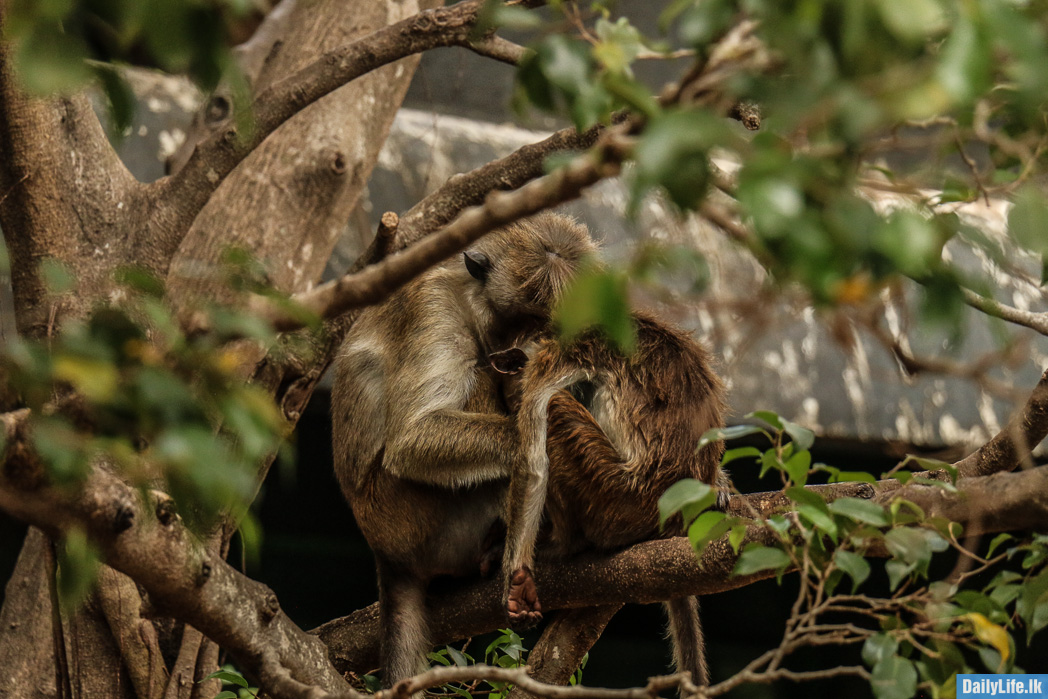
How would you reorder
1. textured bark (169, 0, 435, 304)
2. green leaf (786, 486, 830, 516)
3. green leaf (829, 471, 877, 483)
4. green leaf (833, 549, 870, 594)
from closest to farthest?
green leaf (833, 549, 870, 594), green leaf (786, 486, 830, 516), green leaf (829, 471, 877, 483), textured bark (169, 0, 435, 304)

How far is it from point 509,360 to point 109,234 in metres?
1.53

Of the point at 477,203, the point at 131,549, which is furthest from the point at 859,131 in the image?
the point at 477,203

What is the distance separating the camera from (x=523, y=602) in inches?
124

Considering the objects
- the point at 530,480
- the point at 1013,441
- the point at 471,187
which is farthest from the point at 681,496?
the point at 471,187

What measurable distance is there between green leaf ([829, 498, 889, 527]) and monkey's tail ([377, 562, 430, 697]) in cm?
180

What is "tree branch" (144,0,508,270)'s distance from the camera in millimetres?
3314

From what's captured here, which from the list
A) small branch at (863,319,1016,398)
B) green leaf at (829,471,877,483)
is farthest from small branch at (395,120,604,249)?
small branch at (863,319,1016,398)

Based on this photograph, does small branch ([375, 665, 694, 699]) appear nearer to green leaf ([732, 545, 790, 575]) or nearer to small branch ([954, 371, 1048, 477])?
green leaf ([732, 545, 790, 575])

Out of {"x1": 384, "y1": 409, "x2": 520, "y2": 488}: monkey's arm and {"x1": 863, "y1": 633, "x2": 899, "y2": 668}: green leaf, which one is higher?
{"x1": 863, "y1": 633, "x2": 899, "y2": 668}: green leaf

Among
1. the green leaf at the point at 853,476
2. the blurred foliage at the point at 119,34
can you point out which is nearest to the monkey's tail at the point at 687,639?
the green leaf at the point at 853,476

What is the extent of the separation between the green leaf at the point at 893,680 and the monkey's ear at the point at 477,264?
2.38 meters

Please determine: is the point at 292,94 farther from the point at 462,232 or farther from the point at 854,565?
the point at 854,565

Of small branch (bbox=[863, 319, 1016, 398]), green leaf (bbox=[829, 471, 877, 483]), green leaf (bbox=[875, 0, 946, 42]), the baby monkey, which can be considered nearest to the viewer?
green leaf (bbox=[875, 0, 946, 42])

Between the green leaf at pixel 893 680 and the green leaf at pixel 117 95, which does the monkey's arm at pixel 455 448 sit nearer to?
the green leaf at pixel 893 680
